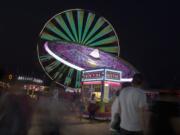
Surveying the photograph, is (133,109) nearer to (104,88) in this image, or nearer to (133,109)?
(133,109)

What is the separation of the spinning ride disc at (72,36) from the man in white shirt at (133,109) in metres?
25.7

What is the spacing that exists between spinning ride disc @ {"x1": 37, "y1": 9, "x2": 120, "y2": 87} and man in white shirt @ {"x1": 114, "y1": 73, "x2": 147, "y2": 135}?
25.7 meters

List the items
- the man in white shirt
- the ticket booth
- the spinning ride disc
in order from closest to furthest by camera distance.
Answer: the man in white shirt < the ticket booth < the spinning ride disc

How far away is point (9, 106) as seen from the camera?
6461 mm

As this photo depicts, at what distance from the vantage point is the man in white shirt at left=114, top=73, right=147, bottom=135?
5.94m

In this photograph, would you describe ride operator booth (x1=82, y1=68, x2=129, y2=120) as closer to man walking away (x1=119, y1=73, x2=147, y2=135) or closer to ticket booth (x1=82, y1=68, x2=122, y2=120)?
ticket booth (x1=82, y1=68, x2=122, y2=120)

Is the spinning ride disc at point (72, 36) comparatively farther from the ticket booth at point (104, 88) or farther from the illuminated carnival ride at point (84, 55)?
the ticket booth at point (104, 88)

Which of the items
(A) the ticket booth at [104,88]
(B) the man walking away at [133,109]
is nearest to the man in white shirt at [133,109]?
(B) the man walking away at [133,109]

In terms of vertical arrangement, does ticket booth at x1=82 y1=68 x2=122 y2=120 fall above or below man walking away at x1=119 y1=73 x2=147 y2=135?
above

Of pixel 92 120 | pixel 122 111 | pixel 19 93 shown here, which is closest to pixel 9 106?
pixel 19 93

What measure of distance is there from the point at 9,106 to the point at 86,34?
31.0m

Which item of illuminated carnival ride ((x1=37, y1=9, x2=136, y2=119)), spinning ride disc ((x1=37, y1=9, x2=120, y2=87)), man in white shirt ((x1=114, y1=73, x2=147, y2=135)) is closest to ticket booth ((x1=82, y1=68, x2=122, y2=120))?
illuminated carnival ride ((x1=37, y1=9, x2=136, y2=119))

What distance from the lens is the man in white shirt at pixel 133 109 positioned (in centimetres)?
594

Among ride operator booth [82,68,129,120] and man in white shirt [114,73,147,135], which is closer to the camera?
man in white shirt [114,73,147,135]
